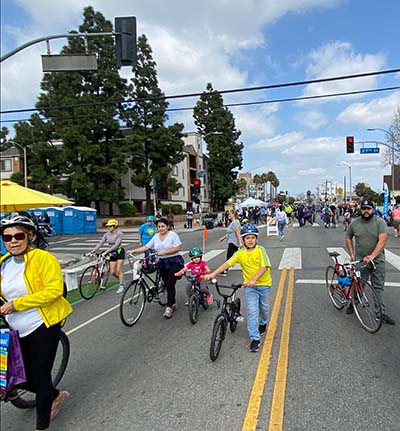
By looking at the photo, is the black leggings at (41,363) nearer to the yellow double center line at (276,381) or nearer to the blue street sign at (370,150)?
the yellow double center line at (276,381)

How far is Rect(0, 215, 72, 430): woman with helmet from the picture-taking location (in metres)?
3.08

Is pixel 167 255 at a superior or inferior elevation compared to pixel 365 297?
superior

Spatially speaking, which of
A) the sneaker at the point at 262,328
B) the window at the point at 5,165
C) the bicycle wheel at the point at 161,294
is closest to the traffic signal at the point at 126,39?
the bicycle wheel at the point at 161,294

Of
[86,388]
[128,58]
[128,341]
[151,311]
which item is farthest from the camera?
[128,58]

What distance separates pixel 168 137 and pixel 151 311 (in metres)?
33.2

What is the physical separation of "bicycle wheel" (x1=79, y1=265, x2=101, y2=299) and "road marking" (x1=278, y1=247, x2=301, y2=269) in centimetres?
516

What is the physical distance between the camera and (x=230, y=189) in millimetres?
57844

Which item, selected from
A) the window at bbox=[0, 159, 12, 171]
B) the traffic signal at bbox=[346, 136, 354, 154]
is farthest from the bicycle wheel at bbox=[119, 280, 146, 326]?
the window at bbox=[0, 159, 12, 171]

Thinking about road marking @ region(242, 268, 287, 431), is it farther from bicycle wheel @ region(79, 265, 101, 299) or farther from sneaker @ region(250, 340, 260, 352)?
bicycle wheel @ region(79, 265, 101, 299)

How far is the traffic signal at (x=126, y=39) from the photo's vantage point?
1027cm

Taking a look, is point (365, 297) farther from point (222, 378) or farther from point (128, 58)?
point (128, 58)

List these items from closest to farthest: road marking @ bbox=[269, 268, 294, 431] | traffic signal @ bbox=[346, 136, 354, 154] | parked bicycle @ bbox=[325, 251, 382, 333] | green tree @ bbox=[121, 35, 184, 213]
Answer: road marking @ bbox=[269, 268, 294, 431], parked bicycle @ bbox=[325, 251, 382, 333], traffic signal @ bbox=[346, 136, 354, 154], green tree @ bbox=[121, 35, 184, 213]

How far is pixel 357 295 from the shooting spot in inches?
236

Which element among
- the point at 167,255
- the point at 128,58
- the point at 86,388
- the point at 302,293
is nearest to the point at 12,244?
the point at 86,388
